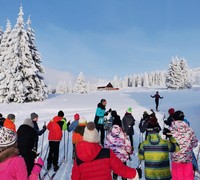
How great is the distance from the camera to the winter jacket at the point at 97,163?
138 inches

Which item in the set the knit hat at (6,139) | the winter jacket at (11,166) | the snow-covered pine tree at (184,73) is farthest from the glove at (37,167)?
the snow-covered pine tree at (184,73)

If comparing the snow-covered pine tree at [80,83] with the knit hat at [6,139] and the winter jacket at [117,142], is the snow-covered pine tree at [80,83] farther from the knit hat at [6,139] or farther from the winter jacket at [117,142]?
the knit hat at [6,139]

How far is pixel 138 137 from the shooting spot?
15578mm

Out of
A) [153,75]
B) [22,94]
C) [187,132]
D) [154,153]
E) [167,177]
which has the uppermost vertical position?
[153,75]

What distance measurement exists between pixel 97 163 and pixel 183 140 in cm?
300

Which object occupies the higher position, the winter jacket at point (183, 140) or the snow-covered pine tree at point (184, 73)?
the snow-covered pine tree at point (184, 73)

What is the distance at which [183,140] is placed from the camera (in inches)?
232

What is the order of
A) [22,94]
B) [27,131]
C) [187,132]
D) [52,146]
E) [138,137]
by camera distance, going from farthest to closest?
[22,94]
[138,137]
[52,146]
[187,132]
[27,131]

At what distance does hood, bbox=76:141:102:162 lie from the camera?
348 cm

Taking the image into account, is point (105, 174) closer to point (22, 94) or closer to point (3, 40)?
point (22, 94)

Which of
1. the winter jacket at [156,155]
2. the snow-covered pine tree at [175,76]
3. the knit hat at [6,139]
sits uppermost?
the snow-covered pine tree at [175,76]

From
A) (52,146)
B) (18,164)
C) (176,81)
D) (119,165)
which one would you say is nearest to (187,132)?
(119,165)

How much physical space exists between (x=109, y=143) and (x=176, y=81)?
6966cm

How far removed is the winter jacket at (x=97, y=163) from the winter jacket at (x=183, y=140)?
263 cm
